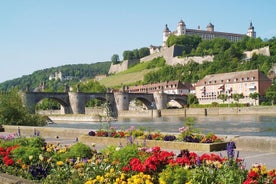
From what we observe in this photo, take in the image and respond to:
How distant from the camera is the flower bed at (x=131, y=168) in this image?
6.26 meters

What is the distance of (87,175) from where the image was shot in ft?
24.2

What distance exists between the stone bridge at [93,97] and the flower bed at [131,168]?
262 ft

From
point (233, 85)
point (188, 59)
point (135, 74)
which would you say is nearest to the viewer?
point (233, 85)

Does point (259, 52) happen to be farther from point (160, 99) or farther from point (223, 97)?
point (160, 99)

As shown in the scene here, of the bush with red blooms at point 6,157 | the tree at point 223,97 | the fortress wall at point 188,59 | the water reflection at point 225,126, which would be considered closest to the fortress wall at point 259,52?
the fortress wall at point 188,59

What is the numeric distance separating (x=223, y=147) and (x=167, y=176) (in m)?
6.45

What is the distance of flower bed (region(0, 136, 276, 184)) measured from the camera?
20.5ft

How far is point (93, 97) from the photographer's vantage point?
103875 millimetres

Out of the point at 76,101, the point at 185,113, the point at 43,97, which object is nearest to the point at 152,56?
the point at 76,101

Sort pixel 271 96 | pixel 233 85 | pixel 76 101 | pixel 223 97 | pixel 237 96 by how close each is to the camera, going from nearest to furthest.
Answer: pixel 271 96 < pixel 237 96 < pixel 76 101 < pixel 223 97 < pixel 233 85

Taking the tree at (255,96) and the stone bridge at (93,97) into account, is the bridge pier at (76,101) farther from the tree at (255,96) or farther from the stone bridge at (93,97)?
the tree at (255,96)

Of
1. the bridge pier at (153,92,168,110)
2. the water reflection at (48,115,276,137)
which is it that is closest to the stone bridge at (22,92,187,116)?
the bridge pier at (153,92,168,110)

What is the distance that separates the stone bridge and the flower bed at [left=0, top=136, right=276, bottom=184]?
79925mm

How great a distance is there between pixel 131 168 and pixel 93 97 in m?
97.0
